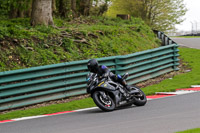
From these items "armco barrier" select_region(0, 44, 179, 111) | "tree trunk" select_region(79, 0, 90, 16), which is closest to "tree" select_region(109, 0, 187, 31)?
"tree trunk" select_region(79, 0, 90, 16)

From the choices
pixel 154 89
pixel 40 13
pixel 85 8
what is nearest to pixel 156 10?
pixel 85 8

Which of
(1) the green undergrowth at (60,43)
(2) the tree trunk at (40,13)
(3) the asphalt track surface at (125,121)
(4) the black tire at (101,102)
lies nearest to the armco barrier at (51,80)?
(1) the green undergrowth at (60,43)

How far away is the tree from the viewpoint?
4038 centimetres

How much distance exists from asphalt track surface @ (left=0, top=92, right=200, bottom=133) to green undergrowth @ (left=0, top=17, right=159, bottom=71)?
4506 mm

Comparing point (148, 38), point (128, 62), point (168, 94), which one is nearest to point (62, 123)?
point (168, 94)

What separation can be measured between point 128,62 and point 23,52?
3.70 metres

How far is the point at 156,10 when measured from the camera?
41219 mm

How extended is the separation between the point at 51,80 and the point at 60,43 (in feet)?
12.3

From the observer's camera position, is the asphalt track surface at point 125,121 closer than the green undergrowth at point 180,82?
Yes

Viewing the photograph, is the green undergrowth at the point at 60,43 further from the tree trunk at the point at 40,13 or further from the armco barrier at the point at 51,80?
the armco barrier at the point at 51,80

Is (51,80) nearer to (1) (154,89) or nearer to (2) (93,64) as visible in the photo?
(2) (93,64)

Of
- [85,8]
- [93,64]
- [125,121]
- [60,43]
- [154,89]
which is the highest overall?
[85,8]

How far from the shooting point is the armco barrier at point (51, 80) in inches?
424

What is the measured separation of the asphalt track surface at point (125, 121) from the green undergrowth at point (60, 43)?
4506mm
